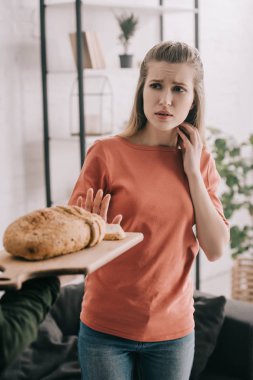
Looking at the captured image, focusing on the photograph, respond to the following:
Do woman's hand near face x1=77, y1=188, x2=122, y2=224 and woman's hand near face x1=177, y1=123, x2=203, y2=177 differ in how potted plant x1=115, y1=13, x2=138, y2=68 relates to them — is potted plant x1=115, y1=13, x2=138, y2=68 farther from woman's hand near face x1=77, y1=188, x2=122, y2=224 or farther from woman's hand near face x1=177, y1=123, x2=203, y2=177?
woman's hand near face x1=77, y1=188, x2=122, y2=224

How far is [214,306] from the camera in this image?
2.40 metres

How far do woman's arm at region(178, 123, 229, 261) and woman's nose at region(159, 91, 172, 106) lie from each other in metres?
0.13

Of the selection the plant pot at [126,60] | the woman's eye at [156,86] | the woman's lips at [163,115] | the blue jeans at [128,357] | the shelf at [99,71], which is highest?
the plant pot at [126,60]

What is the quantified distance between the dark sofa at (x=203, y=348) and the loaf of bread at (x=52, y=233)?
1.21m

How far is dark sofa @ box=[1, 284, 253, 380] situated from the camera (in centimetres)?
227

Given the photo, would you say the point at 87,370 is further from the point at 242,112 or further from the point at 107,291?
the point at 242,112

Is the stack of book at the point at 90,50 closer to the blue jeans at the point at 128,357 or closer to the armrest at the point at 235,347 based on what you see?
the armrest at the point at 235,347

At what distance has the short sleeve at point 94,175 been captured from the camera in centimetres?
154

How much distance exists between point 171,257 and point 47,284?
1.71ft

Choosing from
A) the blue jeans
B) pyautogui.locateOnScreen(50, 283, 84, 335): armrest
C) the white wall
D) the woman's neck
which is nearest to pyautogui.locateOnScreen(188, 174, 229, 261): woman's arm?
the woman's neck

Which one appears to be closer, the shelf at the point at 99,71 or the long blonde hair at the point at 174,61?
the long blonde hair at the point at 174,61

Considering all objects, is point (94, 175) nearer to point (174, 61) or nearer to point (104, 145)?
point (104, 145)

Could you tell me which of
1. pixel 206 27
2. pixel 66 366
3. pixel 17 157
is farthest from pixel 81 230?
pixel 206 27

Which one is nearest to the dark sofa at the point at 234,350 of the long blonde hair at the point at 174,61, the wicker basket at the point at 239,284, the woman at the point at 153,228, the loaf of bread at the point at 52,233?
the woman at the point at 153,228
